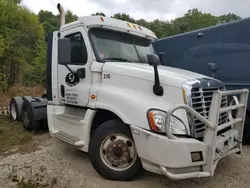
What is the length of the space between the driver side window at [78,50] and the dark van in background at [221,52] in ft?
10.2

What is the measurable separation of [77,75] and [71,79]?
280mm

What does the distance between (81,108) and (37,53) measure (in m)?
24.0

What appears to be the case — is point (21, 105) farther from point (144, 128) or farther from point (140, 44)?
point (144, 128)

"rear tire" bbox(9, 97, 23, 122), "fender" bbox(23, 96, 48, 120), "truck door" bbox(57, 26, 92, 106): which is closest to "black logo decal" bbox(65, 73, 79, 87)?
"truck door" bbox(57, 26, 92, 106)

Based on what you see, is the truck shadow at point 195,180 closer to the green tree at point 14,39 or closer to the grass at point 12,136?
the grass at point 12,136

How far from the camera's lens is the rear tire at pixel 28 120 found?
7.04 metres

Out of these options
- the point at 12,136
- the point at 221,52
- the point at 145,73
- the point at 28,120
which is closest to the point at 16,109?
the point at 28,120

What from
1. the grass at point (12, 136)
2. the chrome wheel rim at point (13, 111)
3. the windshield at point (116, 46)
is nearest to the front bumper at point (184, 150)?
the windshield at point (116, 46)

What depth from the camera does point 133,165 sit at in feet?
12.4

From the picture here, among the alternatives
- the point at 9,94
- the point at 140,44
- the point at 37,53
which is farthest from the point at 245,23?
the point at 37,53

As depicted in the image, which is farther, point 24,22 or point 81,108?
point 24,22

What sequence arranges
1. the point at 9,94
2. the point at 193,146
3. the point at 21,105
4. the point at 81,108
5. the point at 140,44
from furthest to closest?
the point at 9,94
the point at 21,105
the point at 140,44
the point at 81,108
the point at 193,146

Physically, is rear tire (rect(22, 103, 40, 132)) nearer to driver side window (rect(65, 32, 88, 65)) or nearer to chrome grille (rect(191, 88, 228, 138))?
driver side window (rect(65, 32, 88, 65))

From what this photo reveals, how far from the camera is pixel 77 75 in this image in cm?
466
